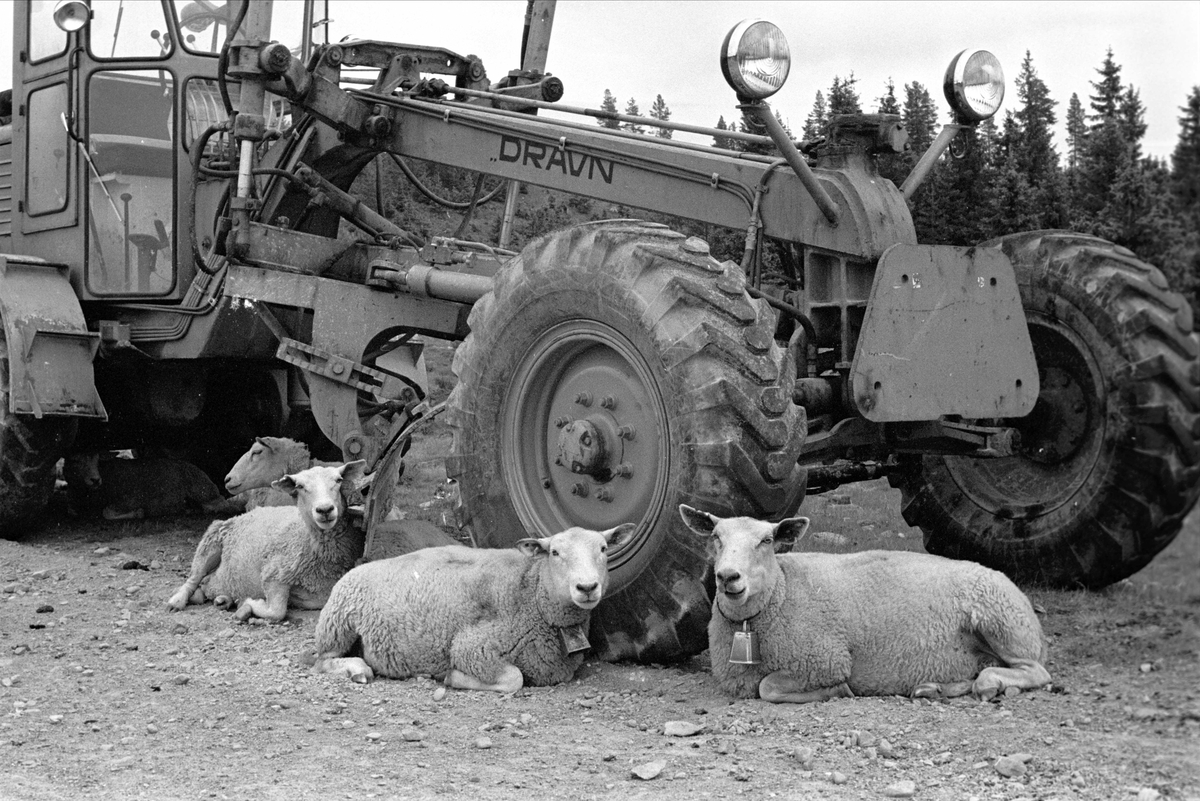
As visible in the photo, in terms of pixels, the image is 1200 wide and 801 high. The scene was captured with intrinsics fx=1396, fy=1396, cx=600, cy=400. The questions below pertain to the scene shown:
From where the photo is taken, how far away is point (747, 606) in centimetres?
570

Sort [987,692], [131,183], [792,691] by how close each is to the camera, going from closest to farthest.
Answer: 1. [987,692]
2. [792,691]
3. [131,183]

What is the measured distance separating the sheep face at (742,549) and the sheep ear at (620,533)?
1.22 feet

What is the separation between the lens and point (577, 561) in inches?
234

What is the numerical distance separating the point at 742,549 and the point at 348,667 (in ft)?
6.25

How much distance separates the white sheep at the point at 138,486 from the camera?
11.1m

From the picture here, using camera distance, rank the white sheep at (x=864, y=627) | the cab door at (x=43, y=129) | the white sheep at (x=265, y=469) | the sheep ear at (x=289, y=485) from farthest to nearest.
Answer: the cab door at (x=43, y=129) < the white sheep at (x=265, y=469) < the sheep ear at (x=289, y=485) < the white sheep at (x=864, y=627)

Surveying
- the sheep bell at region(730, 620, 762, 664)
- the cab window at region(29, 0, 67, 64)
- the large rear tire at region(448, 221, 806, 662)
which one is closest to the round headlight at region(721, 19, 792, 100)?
the large rear tire at region(448, 221, 806, 662)

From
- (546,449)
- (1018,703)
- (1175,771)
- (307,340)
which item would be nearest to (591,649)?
(546,449)

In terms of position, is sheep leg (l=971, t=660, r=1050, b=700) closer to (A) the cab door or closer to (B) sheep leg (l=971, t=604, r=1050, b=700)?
(B) sheep leg (l=971, t=604, r=1050, b=700)

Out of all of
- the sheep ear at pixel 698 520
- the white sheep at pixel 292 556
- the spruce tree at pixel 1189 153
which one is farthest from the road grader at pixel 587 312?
the spruce tree at pixel 1189 153

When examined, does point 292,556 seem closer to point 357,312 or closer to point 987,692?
point 357,312

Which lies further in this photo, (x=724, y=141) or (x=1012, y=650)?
(x=724, y=141)

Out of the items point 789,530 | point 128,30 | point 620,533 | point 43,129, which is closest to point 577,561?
point 620,533

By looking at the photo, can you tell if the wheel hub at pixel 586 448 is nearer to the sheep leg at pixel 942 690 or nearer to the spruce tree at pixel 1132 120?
the sheep leg at pixel 942 690
